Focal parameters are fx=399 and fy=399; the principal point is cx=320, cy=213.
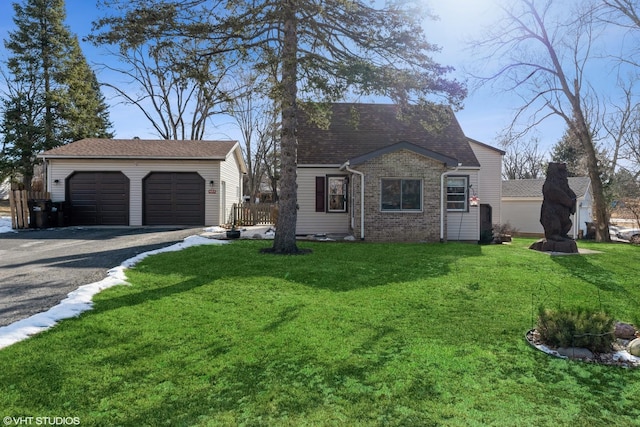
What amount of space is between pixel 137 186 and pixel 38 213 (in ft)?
12.4

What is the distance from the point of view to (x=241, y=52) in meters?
9.31

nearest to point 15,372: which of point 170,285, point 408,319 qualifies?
point 170,285

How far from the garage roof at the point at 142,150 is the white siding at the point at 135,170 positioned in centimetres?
29

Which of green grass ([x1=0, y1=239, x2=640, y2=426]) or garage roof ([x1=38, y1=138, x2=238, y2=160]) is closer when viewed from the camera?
green grass ([x1=0, y1=239, x2=640, y2=426])

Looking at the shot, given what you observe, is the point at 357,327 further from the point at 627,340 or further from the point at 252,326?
the point at 627,340

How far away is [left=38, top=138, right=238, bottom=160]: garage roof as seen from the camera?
17234mm

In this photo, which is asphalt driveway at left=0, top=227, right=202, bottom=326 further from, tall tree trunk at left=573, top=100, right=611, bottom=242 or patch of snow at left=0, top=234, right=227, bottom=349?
tall tree trunk at left=573, top=100, right=611, bottom=242

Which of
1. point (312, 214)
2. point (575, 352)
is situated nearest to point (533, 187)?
point (312, 214)

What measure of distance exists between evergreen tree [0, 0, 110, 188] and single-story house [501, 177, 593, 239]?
102 ft

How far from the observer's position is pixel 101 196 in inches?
691

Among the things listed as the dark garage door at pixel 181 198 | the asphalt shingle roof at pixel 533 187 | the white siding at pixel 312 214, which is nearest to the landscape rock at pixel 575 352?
the white siding at pixel 312 214

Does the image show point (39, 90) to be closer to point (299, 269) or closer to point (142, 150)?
point (142, 150)

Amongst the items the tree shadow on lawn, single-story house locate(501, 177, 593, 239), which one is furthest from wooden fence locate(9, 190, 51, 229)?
single-story house locate(501, 177, 593, 239)

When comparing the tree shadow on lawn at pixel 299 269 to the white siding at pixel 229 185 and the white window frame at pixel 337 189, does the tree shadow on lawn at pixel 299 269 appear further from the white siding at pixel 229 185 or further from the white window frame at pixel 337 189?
the white siding at pixel 229 185
